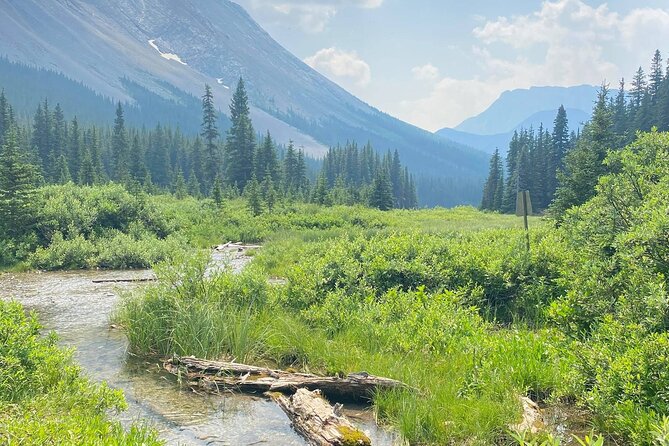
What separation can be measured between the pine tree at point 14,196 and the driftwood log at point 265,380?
19.4m

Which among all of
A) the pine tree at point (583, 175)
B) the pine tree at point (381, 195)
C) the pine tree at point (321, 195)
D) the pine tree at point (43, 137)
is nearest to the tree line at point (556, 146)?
the pine tree at point (381, 195)

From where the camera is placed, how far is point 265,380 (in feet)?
25.8

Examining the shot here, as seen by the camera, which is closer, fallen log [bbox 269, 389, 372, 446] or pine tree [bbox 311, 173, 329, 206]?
fallen log [bbox 269, 389, 372, 446]

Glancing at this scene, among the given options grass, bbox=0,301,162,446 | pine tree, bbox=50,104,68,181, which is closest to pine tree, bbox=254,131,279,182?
pine tree, bbox=50,104,68,181

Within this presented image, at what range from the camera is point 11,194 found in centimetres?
2317

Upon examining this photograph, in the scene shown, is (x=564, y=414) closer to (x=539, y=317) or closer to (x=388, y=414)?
(x=388, y=414)

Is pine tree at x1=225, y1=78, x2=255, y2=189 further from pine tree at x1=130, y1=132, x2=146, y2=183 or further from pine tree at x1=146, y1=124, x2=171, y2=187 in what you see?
pine tree at x1=146, y1=124, x2=171, y2=187

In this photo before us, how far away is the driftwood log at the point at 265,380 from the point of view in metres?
7.22

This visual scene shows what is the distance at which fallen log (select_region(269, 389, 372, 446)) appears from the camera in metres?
5.79

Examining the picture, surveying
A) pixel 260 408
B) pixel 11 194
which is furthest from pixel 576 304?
pixel 11 194

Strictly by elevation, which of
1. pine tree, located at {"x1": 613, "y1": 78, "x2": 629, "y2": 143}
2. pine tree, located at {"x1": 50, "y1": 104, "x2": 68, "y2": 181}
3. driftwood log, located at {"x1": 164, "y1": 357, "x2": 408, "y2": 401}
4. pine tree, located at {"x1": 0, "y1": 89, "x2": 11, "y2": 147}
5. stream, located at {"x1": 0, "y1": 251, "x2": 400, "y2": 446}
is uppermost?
pine tree, located at {"x1": 613, "y1": 78, "x2": 629, "y2": 143}

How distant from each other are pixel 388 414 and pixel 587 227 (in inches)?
203

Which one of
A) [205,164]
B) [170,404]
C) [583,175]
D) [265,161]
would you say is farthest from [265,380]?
[205,164]

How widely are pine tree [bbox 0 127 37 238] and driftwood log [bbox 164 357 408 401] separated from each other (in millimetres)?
19441
